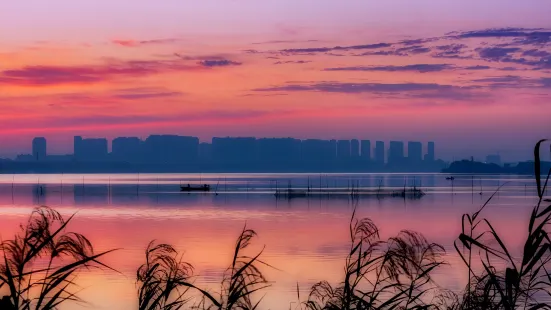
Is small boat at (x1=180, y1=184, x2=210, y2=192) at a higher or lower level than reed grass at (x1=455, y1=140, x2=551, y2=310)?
lower

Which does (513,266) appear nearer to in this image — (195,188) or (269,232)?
(269,232)

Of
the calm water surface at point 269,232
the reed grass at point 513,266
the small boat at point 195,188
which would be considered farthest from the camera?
the small boat at point 195,188

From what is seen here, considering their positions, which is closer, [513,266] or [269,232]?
[513,266]

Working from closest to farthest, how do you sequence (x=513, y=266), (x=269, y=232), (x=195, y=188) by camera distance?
(x=513, y=266)
(x=269, y=232)
(x=195, y=188)

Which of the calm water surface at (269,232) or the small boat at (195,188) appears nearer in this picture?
the calm water surface at (269,232)

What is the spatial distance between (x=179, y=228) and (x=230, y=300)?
173 ft

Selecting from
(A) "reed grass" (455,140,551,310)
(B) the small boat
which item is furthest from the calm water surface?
(B) the small boat

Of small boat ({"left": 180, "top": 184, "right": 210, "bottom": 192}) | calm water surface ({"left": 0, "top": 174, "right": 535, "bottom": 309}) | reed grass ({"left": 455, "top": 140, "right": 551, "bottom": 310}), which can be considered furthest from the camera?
small boat ({"left": 180, "top": 184, "right": 210, "bottom": 192})

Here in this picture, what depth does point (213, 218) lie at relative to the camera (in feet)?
230

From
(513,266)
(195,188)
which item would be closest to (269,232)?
(513,266)

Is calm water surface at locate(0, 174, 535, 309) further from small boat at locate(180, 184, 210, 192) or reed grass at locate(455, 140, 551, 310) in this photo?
small boat at locate(180, 184, 210, 192)

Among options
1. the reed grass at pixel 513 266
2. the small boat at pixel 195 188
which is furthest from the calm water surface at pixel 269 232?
the small boat at pixel 195 188

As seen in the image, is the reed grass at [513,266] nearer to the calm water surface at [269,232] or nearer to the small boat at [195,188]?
→ the calm water surface at [269,232]

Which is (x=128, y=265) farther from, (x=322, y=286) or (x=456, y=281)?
(x=322, y=286)
